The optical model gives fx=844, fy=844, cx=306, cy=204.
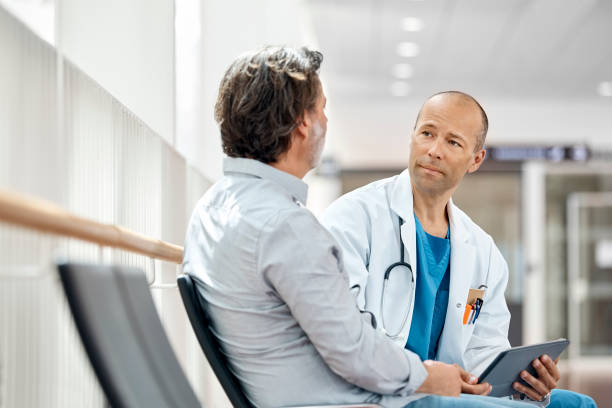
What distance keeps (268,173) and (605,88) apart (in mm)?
10334

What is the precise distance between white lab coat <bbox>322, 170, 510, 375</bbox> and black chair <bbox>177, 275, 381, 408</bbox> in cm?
75

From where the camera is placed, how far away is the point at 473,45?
906 cm

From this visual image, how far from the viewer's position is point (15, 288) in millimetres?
1268

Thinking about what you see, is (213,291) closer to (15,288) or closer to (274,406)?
(274,406)

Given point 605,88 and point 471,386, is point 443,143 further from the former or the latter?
point 605,88

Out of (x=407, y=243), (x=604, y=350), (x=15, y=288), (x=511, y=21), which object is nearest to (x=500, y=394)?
(x=407, y=243)

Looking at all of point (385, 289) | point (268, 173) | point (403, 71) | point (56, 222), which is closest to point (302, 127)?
point (268, 173)

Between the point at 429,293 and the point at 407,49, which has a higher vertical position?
the point at 407,49

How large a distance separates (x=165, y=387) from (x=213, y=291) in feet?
1.10

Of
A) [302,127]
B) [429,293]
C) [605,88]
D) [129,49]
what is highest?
[605,88]

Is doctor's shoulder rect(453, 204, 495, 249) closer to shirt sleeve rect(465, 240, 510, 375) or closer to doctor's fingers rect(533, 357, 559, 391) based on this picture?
shirt sleeve rect(465, 240, 510, 375)

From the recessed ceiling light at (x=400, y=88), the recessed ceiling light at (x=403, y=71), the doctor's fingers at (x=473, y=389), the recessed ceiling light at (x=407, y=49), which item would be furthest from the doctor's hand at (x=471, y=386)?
the recessed ceiling light at (x=400, y=88)

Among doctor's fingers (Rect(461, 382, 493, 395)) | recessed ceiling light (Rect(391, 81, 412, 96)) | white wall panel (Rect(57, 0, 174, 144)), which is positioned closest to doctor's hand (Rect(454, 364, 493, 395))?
doctor's fingers (Rect(461, 382, 493, 395))

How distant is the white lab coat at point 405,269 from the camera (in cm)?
238
